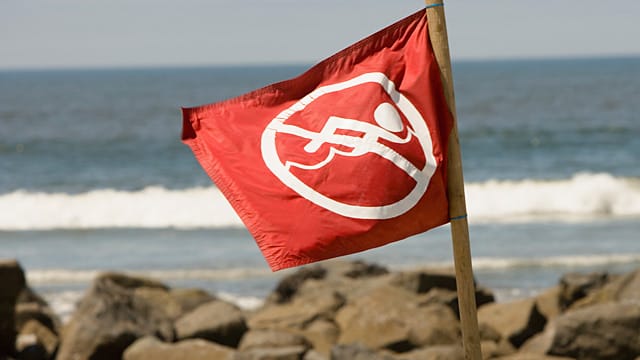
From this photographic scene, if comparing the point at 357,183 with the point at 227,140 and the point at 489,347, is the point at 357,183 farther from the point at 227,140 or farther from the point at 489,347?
the point at 489,347

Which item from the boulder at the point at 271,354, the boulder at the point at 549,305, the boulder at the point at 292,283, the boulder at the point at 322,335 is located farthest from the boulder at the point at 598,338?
the boulder at the point at 292,283

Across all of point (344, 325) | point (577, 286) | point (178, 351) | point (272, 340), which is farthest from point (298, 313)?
point (577, 286)

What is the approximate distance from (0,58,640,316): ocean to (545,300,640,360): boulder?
5424 millimetres

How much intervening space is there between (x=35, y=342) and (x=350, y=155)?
7010 millimetres

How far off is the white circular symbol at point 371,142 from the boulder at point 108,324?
5.60 meters

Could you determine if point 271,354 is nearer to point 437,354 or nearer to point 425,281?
point 437,354

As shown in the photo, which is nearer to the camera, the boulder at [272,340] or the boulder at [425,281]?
the boulder at [272,340]

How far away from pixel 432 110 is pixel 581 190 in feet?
78.3

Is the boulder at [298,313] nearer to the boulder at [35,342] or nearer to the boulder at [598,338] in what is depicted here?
the boulder at [35,342]

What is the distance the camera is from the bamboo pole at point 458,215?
5.37m

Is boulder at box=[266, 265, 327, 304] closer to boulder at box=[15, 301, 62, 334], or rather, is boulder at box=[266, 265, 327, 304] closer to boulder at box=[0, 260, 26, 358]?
boulder at box=[15, 301, 62, 334]

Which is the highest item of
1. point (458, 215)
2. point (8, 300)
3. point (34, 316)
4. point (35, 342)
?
point (458, 215)

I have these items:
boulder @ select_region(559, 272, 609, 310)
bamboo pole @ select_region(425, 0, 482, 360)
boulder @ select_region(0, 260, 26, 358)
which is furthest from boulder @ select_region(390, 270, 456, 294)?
bamboo pole @ select_region(425, 0, 482, 360)

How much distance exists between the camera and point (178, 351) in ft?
33.0
